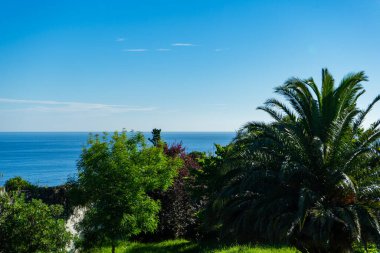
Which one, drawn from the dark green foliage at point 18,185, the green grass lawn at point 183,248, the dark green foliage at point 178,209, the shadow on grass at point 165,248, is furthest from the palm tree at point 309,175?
the dark green foliage at point 18,185

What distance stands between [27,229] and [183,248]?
9786mm

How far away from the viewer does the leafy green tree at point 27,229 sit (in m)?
11.7

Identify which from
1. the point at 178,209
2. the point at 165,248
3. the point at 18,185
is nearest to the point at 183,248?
the point at 165,248

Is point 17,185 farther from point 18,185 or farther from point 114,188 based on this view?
→ point 114,188

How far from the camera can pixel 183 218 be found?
22594 millimetres

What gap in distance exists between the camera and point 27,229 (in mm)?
11812

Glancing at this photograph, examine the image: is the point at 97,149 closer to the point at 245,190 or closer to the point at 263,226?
the point at 245,190

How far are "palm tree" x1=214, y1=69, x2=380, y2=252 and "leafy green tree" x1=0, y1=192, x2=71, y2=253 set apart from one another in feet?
18.8

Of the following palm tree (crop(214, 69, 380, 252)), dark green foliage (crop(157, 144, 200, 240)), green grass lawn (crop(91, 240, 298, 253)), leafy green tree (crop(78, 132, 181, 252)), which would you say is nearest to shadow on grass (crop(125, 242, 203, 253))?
green grass lawn (crop(91, 240, 298, 253))

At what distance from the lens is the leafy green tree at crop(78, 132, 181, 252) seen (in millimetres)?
15852

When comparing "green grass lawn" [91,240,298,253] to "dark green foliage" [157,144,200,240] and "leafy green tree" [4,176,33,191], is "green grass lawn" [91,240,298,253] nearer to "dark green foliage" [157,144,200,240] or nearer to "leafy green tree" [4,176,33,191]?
"dark green foliage" [157,144,200,240]

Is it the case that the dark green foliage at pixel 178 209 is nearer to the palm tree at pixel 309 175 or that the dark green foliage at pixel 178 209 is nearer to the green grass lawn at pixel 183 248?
the green grass lawn at pixel 183 248

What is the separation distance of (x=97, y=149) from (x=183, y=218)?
8.34 m

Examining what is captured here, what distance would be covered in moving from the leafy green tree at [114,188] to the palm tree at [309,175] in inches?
128
